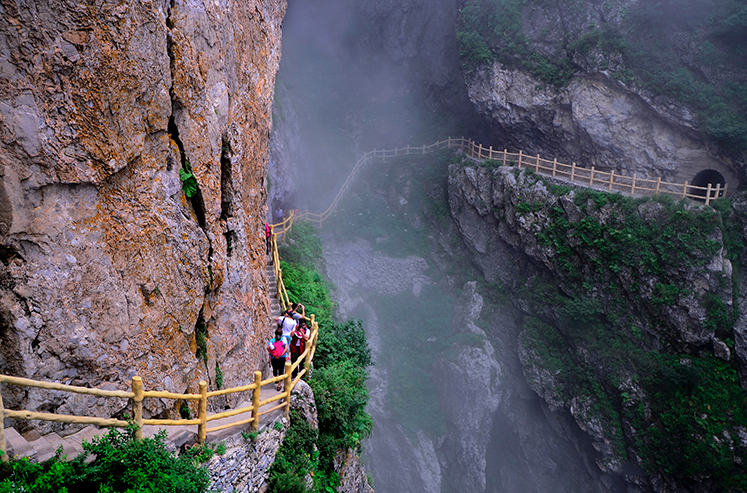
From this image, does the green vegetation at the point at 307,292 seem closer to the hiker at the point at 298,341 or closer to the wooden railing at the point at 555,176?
the wooden railing at the point at 555,176

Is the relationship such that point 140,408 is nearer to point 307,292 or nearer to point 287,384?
point 287,384

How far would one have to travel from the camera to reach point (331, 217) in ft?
95.3

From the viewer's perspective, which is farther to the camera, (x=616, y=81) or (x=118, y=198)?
(x=616, y=81)

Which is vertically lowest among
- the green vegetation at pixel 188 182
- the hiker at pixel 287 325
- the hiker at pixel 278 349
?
the hiker at pixel 278 349

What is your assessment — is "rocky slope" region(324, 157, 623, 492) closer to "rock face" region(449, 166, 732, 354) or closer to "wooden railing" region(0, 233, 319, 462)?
"rock face" region(449, 166, 732, 354)

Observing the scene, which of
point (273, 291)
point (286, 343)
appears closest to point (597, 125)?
point (273, 291)

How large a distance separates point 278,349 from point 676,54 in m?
22.3

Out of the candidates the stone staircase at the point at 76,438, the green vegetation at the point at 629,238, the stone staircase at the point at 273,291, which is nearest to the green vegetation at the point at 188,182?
the stone staircase at the point at 76,438

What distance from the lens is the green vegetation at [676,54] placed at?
19.4 metres

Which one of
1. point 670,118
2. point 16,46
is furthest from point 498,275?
point 16,46

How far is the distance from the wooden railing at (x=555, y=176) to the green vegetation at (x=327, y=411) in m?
7.34

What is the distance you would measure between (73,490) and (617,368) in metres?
20.0

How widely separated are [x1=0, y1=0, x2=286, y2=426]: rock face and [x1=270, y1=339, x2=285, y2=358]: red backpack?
25.5 inches

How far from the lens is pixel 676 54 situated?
68.4ft
